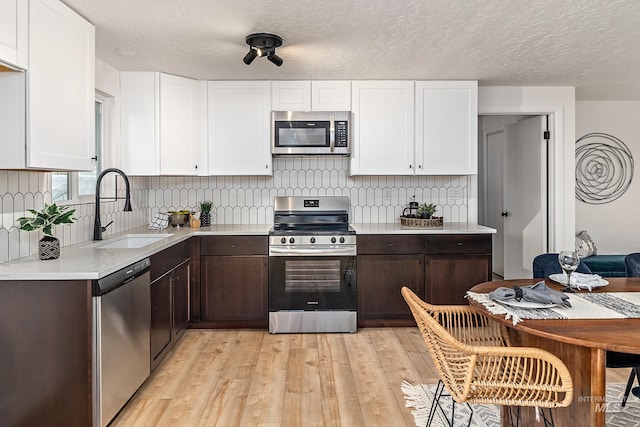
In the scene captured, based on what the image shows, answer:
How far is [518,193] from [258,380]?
379 cm

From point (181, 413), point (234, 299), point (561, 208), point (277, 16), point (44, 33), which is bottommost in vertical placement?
point (181, 413)

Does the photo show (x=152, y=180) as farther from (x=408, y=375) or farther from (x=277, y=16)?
(x=408, y=375)

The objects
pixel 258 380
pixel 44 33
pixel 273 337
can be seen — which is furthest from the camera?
pixel 273 337

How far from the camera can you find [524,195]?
16.8ft

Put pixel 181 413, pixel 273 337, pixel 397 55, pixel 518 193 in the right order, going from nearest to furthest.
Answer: pixel 181 413 < pixel 397 55 < pixel 273 337 < pixel 518 193

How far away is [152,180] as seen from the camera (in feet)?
15.0

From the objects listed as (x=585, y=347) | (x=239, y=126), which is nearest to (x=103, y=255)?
(x=239, y=126)

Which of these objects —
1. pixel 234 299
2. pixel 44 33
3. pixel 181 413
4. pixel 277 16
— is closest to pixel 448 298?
pixel 234 299

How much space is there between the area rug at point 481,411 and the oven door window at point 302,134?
2307 millimetres

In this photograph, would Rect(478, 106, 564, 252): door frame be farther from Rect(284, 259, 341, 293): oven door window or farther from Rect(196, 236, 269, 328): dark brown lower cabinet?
Rect(196, 236, 269, 328): dark brown lower cabinet

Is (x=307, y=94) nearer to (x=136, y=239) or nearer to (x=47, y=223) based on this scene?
(x=136, y=239)

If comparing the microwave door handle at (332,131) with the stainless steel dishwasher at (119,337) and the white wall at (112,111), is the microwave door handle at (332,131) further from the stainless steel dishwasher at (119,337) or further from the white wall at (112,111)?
the stainless steel dishwasher at (119,337)

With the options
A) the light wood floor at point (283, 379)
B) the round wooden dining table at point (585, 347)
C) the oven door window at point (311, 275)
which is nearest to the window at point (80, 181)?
the light wood floor at point (283, 379)

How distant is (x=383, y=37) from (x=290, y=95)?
137 cm
